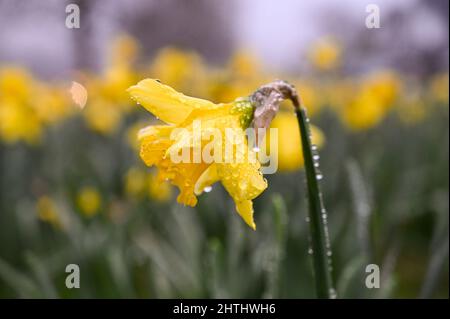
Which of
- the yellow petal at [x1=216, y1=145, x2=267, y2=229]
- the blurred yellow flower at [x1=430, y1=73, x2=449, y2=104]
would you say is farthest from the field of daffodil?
the blurred yellow flower at [x1=430, y1=73, x2=449, y2=104]

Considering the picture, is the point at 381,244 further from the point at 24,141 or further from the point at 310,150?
the point at 24,141

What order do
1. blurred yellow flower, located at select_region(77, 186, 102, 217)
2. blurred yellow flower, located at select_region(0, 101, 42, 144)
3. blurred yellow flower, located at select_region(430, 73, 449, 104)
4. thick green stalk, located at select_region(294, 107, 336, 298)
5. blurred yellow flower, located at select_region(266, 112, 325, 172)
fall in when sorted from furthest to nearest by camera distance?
blurred yellow flower, located at select_region(430, 73, 449, 104) < blurred yellow flower, located at select_region(0, 101, 42, 144) < blurred yellow flower, located at select_region(77, 186, 102, 217) < blurred yellow flower, located at select_region(266, 112, 325, 172) < thick green stalk, located at select_region(294, 107, 336, 298)

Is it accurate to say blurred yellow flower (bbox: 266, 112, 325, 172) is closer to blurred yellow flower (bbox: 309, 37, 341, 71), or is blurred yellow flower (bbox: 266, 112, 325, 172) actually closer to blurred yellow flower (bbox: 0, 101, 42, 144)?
blurred yellow flower (bbox: 0, 101, 42, 144)

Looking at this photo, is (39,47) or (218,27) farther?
(39,47)

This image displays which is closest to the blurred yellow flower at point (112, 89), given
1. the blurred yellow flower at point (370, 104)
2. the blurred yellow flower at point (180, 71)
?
the blurred yellow flower at point (180, 71)

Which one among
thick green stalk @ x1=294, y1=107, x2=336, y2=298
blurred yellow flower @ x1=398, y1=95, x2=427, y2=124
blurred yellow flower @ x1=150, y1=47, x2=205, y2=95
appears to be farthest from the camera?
blurred yellow flower @ x1=398, y1=95, x2=427, y2=124

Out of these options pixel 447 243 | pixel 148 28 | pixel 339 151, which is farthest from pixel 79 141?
pixel 148 28

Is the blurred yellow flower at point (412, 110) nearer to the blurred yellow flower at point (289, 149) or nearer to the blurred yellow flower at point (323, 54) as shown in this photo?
the blurred yellow flower at point (323, 54)

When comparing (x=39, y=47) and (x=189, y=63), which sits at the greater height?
(x=39, y=47)
